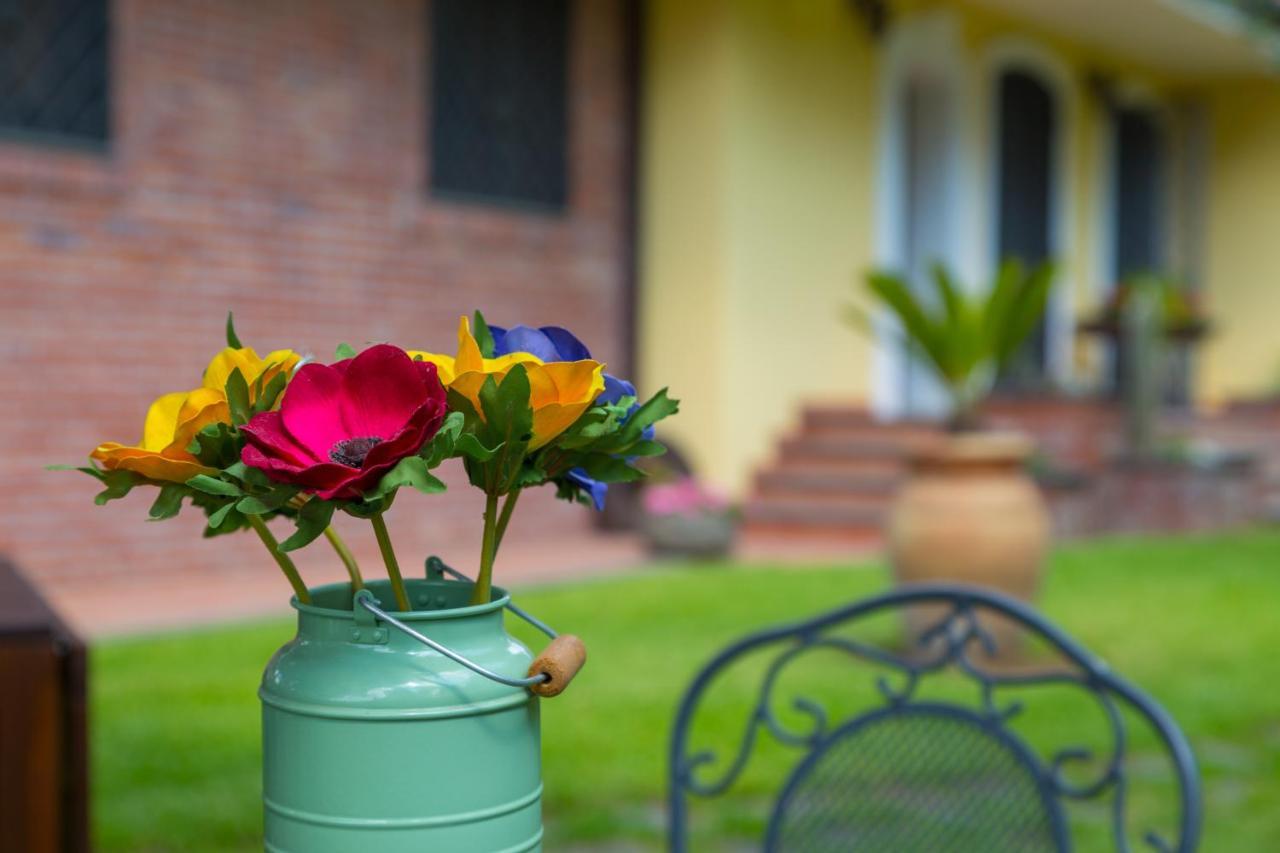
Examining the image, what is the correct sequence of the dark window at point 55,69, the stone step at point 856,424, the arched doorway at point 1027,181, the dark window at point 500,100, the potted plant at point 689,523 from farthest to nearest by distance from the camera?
the arched doorway at point 1027,181 → the stone step at point 856,424 → the dark window at point 500,100 → the potted plant at point 689,523 → the dark window at point 55,69

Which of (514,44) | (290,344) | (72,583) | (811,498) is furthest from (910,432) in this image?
(72,583)

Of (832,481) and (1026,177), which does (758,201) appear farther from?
(1026,177)

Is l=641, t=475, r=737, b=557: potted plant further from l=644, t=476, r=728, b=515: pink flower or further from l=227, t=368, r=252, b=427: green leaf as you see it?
l=227, t=368, r=252, b=427: green leaf

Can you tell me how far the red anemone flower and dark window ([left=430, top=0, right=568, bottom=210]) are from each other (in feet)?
23.3

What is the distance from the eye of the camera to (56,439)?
20.7 ft

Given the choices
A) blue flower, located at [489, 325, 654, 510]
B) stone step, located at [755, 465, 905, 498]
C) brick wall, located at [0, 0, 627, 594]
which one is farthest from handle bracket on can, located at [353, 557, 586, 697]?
stone step, located at [755, 465, 905, 498]

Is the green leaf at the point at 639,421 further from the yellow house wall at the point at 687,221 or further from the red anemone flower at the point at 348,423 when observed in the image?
the yellow house wall at the point at 687,221

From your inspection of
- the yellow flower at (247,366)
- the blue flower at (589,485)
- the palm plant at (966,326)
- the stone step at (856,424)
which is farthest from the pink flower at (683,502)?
Answer: the yellow flower at (247,366)

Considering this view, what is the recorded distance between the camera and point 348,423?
91cm

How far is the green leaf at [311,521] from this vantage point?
2.89 feet

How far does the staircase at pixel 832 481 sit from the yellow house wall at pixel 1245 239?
5.88 meters

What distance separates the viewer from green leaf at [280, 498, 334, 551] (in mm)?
880

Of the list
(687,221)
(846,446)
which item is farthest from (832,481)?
(687,221)

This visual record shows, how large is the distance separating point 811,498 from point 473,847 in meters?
8.00
